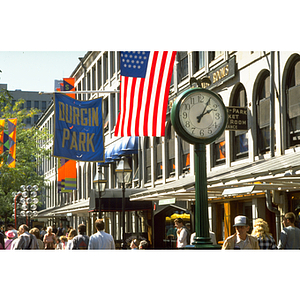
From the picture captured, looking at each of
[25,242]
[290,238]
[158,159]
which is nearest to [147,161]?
[158,159]

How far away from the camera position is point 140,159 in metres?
32.3

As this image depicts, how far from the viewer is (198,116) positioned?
8195 millimetres

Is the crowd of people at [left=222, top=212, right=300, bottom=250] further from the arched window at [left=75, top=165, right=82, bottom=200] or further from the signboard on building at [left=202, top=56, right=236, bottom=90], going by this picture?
the arched window at [left=75, top=165, right=82, bottom=200]

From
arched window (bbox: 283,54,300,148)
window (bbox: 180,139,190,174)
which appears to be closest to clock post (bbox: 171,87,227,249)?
arched window (bbox: 283,54,300,148)

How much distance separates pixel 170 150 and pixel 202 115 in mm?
18736

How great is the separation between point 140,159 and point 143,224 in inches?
155

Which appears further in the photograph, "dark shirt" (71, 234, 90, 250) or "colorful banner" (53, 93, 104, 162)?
"colorful banner" (53, 93, 104, 162)

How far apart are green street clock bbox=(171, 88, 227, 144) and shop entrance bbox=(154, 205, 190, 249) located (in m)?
17.8

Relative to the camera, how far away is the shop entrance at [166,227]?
2663 centimetres

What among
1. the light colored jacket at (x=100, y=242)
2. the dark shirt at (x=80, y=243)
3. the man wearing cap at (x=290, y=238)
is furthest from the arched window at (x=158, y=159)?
the man wearing cap at (x=290, y=238)

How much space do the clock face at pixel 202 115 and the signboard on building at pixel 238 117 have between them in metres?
9.96

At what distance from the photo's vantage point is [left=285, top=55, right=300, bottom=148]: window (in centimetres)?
1552

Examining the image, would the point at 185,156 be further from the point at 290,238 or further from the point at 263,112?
the point at 290,238

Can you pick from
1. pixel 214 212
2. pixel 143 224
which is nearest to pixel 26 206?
pixel 143 224
